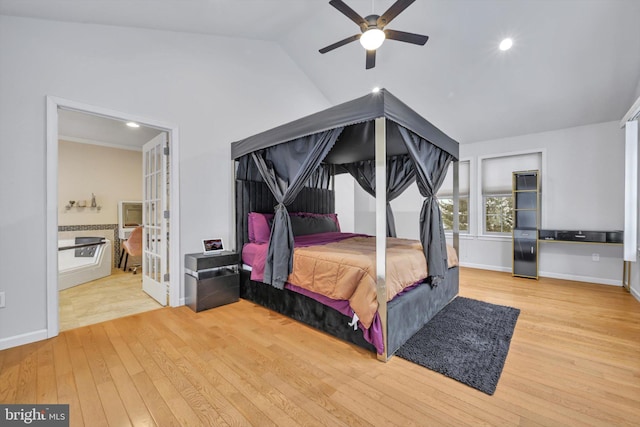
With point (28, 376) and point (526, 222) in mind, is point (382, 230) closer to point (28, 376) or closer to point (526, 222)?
point (28, 376)

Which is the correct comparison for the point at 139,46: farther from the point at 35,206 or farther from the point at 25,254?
the point at 25,254

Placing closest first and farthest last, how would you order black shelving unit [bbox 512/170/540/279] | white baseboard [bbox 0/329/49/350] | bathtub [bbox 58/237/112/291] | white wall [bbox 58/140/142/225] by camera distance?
1. white baseboard [bbox 0/329/49/350]
2. bathtub [bbox 58/237/112/291]
3. black shelving unit [bbox 512/170/540/279]
4. white wall [bbox 58/140/142/225]

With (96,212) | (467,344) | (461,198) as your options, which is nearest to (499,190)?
(461,198)

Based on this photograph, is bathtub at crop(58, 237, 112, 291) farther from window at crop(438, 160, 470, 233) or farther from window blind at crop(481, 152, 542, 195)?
window blind at crop(481, 152, 542, 195)

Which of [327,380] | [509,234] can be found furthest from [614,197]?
[327,380]

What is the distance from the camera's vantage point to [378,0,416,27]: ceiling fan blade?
223cm

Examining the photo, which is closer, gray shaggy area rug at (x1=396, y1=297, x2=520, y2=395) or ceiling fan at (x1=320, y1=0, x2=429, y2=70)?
gray shaggy area rug at (x1=396, y1=297, x2=520, y2=395)

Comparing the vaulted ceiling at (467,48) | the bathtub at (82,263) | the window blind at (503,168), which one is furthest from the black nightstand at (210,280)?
the window blind at (503,168)

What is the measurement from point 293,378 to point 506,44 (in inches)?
170

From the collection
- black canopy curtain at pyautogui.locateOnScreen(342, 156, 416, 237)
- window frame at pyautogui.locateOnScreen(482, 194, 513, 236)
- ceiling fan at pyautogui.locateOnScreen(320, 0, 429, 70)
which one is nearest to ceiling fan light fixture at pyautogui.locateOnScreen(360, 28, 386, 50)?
ceiling fan at pyautogui.locateOnScreen(320, 0, 429, 70)

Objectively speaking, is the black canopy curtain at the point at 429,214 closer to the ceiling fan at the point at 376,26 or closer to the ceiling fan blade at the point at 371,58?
the ceiling fan at the point at 376,26

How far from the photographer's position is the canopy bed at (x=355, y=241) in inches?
81.0

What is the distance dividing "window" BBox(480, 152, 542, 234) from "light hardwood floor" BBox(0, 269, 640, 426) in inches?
94.8

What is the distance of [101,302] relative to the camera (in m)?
3.29
